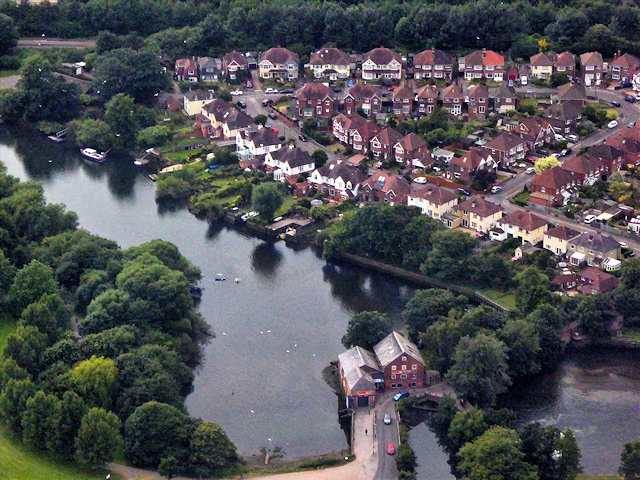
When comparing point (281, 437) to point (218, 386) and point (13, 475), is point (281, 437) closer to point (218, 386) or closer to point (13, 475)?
point (218, 386)

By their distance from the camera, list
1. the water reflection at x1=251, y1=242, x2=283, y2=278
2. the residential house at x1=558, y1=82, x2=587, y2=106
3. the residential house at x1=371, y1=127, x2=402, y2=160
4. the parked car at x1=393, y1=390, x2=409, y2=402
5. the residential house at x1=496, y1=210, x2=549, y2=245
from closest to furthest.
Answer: the parked car at x1=393, y1=390, x2=409, y2=402 → the residential house at x1=496, y1=210, x2=549, y2=245 → the water reflection at x1=251, y1=242, x2=283, y2=278 → the residential house at x1=371, y1=127, x2=402, y2=160 → the residential house at x1=558, y1=82, x2=587, y2=106

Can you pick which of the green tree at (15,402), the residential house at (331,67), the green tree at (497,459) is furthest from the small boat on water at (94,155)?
the green tree at (497,459)

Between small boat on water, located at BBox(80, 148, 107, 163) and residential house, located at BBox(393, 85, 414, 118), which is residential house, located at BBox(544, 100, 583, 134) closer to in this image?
residential house, located at BBox(393, 85, 414, 118)

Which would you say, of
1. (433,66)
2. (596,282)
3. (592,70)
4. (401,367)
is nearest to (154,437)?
(401,367)

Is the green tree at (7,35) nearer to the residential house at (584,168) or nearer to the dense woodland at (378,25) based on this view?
the dense woodland at (378,25)

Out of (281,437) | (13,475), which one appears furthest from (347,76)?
(13,475)

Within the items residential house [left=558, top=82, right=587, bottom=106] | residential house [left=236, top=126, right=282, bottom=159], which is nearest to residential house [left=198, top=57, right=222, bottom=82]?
residential house [left=236, top=126, right=282, bottom=159]

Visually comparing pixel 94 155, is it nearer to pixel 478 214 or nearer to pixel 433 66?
pixel 433 66
